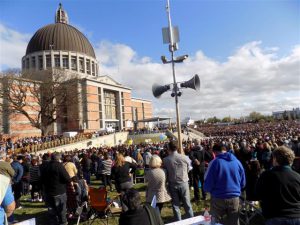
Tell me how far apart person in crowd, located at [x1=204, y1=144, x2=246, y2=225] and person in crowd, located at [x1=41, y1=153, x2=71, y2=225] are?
3.31 metres

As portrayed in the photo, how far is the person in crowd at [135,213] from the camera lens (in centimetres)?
298

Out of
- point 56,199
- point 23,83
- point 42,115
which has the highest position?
point 23,83

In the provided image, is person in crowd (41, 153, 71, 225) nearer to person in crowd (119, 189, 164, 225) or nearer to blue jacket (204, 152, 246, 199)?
blue jacket (204, 152, 246, 199)

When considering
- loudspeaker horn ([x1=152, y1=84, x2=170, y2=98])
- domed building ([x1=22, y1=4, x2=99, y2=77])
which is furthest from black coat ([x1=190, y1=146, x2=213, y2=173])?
domed building ([x1=22, y1=4, x2=99, y2=77])

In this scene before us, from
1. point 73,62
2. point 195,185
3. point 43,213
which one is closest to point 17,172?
point 43,213

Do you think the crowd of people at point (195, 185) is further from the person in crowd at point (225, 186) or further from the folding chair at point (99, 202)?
the folding chair at point (99, 202)

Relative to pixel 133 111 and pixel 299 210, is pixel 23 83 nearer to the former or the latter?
pixel 299 210

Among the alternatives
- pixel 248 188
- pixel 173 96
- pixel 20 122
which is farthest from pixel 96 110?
pixel 248 188

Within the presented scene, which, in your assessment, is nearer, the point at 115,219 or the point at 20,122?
the point at 115,219

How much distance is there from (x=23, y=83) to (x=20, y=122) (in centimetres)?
1432

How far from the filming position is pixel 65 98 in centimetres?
4075

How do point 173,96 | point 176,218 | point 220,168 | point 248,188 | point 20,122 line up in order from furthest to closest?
point 20,122 < point 173,96 < point 248,188 < point 176,218 < point 220,168

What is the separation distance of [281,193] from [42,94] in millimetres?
39705

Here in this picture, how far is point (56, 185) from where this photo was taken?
608cm
